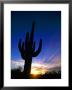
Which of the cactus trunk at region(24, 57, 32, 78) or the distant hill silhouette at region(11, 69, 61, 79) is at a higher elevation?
the cactus trunk at region(24, 57, 32, 78)

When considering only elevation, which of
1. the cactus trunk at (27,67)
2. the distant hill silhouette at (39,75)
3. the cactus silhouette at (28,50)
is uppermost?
the cactus silhouette at (28,50)

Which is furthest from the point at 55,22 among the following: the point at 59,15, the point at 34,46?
the point at 34,46

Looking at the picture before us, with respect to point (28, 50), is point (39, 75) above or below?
below

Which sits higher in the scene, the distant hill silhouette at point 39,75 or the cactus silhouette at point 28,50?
the cactus silhouette at point 28,50

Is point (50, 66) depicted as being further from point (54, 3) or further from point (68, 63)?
point (54, 3)

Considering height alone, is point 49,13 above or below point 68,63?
above

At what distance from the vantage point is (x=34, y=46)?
2.97 ft

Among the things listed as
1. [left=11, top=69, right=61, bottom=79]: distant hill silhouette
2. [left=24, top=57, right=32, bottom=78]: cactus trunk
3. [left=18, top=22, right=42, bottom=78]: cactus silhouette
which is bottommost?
[left=11, top=69, right=61, bottom=79]: distant hill silhouette

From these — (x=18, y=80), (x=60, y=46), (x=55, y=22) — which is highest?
(x=55, y=22)

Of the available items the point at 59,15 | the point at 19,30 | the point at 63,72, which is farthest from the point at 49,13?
the point at 63,72

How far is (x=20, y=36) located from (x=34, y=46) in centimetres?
9

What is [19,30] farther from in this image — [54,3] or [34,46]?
[54,3]

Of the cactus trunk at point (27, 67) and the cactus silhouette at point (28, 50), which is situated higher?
the cactus silhouette at point (28, 50)

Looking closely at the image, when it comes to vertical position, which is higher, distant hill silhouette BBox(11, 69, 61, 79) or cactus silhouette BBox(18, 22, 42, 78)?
cactus silhouette BBox(18, 22, 42, 78)
